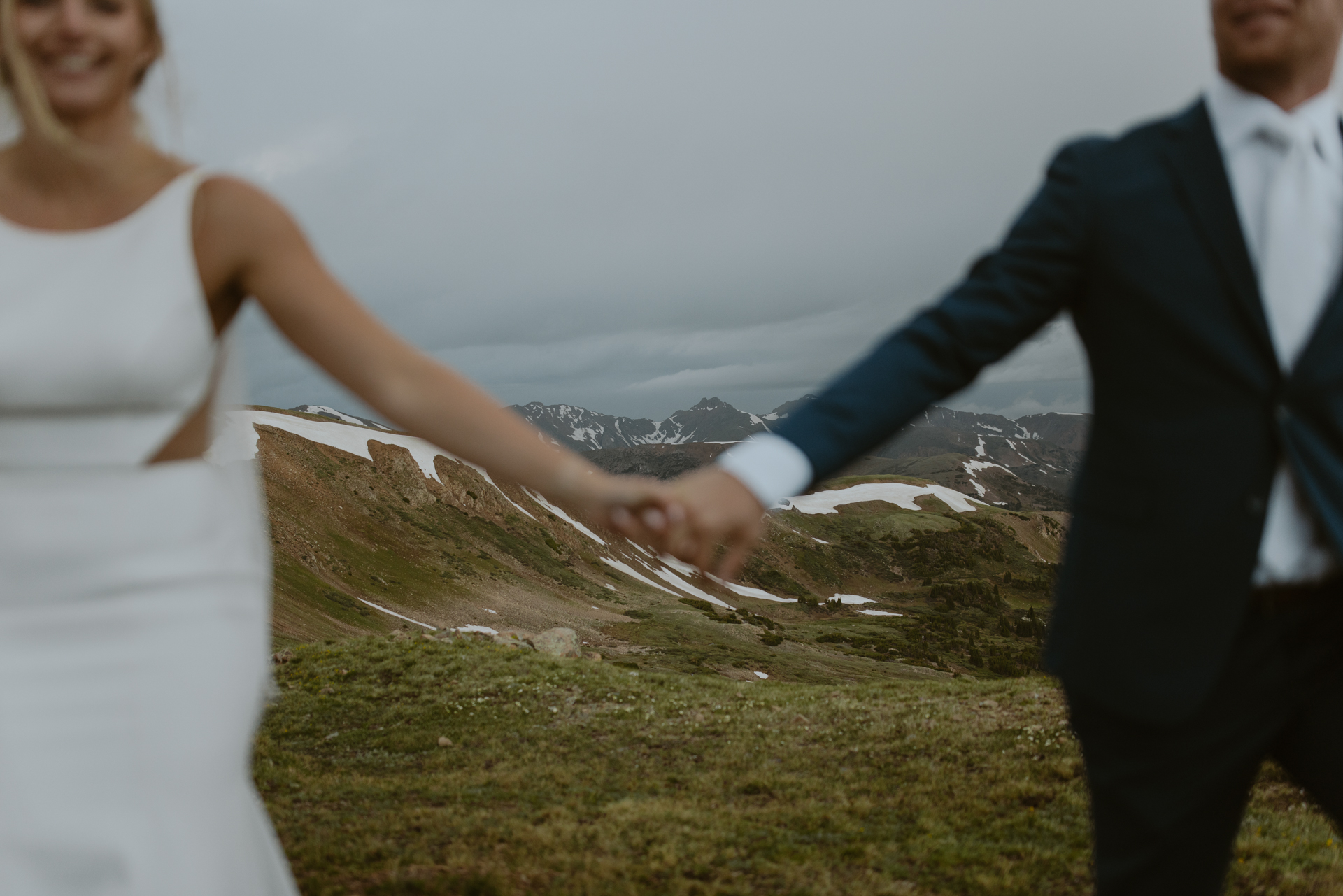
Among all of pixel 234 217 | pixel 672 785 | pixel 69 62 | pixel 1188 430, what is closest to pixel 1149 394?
pixel 1188 430

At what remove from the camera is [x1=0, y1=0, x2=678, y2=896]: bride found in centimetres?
216

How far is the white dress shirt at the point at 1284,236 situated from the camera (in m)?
2.35

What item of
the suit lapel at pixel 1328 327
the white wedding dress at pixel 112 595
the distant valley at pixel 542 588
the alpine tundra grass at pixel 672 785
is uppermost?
the suit lapel at pixel 1328 327

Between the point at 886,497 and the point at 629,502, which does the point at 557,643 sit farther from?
the point at 886,497

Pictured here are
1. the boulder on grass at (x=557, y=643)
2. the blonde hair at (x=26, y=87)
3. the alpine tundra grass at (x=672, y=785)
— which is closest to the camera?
the blonde hair at (x=26, y=87)

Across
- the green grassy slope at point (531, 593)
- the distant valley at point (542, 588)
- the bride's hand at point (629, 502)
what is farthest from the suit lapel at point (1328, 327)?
the distant valley at point (542, 588)

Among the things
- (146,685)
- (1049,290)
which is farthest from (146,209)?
(1049,290)

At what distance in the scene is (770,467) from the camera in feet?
8.42

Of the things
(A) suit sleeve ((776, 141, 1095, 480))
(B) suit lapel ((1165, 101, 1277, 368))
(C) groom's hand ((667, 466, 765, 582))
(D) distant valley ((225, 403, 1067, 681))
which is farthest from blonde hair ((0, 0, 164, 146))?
(D) distant valley ((225, 403, 1067, 681))

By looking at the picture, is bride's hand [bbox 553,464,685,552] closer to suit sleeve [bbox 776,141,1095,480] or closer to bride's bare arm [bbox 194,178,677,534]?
bride's bare arm [bbox 194,178,677,534]

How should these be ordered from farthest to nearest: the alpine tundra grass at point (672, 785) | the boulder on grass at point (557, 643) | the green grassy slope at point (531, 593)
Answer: the green grassy slope at point (531, 593) < the boulder on grass at point (557, 643) < the alpine tundra grass at point (672, 785)

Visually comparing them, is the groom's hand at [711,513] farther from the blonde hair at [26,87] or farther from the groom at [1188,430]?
the blonde hair at [26,87]

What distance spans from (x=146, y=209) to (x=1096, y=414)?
101 inches

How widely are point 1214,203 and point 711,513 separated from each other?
5.00ft
